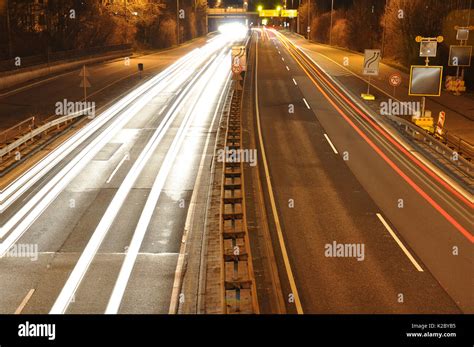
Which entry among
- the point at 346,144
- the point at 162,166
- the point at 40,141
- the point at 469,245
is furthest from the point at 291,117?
the point at 469,245

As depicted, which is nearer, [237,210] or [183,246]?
[183,246]

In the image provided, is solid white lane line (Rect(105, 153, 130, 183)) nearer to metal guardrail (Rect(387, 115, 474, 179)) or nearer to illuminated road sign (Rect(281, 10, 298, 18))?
metal guardrail (Rect(387, 115, 474, 179))

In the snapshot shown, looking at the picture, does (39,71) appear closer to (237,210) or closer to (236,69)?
(236,69)

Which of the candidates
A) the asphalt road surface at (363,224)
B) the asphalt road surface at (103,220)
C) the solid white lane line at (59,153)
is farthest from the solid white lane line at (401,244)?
the solid white lane line at (59,153)

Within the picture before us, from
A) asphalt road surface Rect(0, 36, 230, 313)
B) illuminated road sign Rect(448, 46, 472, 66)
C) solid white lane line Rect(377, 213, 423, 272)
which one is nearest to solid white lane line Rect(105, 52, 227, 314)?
asphalt road surface Rect(0, 36, 230, 313)

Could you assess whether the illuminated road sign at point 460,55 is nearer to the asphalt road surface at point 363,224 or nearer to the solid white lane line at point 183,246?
the asphalt road surface at point 363,224

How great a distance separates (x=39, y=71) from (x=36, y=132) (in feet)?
85.1

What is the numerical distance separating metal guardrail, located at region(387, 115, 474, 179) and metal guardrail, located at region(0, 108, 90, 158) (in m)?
18.4

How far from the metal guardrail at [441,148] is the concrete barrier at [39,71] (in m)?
30.7

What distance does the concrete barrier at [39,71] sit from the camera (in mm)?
42781

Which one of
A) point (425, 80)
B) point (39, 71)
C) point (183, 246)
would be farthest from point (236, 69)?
point (183, 246)

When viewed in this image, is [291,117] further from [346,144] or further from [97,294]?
[97,294]

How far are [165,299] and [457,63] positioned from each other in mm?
32774

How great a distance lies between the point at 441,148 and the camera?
78.9 ft
